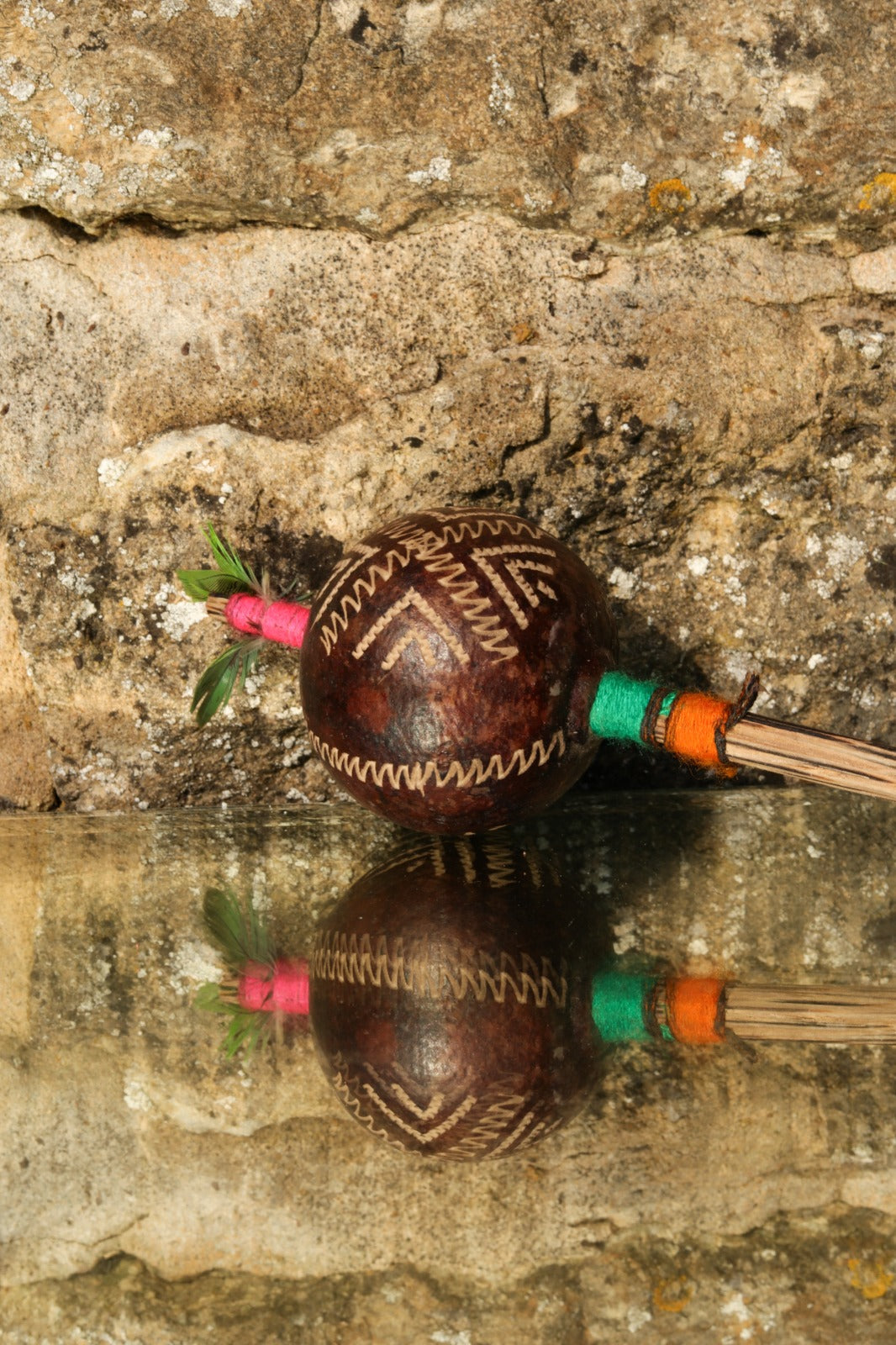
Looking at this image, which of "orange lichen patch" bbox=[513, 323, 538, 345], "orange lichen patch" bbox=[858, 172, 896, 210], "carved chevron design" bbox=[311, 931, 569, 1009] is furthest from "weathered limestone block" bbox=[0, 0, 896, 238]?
"carved chevron design" bbox=[311, 931, 569, 1009]

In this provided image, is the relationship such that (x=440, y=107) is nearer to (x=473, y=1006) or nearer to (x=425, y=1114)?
(x=473, y=1006)

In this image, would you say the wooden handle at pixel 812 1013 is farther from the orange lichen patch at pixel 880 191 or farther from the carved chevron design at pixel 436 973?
the orange lichen patch at pixel 880 191

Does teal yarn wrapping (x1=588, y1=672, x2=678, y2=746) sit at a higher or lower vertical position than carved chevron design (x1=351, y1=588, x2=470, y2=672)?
lower

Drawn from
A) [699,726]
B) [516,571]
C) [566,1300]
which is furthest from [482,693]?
[566,1300]

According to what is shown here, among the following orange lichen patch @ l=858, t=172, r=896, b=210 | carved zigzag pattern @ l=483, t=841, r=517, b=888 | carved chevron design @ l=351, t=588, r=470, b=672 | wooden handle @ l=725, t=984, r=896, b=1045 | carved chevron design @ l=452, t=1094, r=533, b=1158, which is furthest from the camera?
orange lichen patch @ l=858, t=172, r=896, b=210

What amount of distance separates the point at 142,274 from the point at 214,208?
5.4 inches

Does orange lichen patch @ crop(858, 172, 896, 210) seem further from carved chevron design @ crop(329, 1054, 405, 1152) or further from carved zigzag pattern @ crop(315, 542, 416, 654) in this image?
carved chevron design @ crop(329, 1054, 405, 1152)

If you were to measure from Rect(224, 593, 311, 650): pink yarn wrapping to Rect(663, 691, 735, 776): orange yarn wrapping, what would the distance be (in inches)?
18.8

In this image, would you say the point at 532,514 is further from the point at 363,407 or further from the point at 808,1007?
the point at 808,1007

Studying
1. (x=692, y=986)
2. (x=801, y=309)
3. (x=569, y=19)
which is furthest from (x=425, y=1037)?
(x=569, y=19)

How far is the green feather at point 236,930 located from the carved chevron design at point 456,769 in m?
0.24

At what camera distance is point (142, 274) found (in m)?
1.80

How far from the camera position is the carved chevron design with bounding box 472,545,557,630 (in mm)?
1500

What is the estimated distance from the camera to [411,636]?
1495 mm
